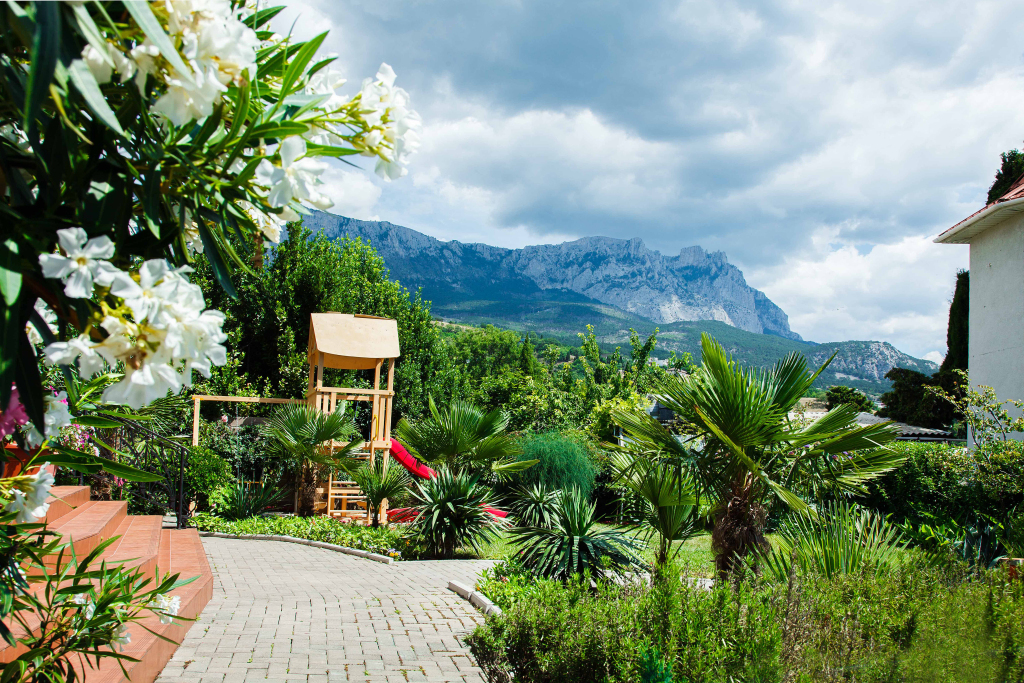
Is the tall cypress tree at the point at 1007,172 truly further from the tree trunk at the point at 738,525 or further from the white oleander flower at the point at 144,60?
the white oleander flower at the point at 144,60

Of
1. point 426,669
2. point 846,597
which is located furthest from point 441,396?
point 846,597

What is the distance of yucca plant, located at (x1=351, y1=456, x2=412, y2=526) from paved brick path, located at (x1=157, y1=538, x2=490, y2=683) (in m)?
2.61

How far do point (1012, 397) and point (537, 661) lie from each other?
613 inches

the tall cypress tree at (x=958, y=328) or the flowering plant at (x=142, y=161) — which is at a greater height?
the tall cypress tree at (x=958, y=328)

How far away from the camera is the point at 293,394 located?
18688mm

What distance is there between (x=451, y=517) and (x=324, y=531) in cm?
264

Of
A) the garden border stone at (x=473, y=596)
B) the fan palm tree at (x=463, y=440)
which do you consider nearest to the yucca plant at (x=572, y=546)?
the garden border stone at (x=473, y=596)

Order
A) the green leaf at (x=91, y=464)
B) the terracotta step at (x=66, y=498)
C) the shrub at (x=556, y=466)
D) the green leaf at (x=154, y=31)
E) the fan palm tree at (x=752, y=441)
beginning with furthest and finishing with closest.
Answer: the shrub at (x=556, y=466), the fan palm tree at (x=752, y=441), the terracotta step at (x=66, y=498), the green leaf at (x=91, y=464), the green leaf at (x=154, y=31)

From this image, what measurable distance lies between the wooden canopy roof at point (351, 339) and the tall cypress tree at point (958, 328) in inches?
988

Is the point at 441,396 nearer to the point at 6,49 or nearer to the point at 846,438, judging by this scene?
the point at 846,438

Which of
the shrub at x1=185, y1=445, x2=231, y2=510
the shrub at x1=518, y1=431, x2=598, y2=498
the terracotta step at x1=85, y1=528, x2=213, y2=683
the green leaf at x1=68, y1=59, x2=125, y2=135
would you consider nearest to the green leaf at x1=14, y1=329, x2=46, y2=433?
the green leaf at x1=68, y1=59, x2=125, y2=135

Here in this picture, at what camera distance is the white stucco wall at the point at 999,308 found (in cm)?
1458

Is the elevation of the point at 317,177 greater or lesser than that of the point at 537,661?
greater

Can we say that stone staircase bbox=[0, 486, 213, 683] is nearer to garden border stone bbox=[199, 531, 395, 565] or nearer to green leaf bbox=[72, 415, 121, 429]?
green leaf bbox=[72, 415, 121, 429]
